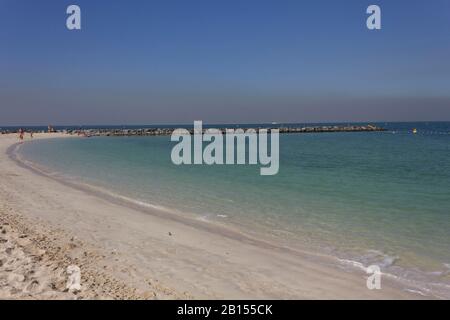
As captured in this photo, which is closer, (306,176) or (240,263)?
(240,263)

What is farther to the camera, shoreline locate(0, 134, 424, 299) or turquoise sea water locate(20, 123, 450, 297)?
turquoise sea water locate(20, 123, 450, 297)

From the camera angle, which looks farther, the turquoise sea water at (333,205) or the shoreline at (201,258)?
the turquoise sea water at (333,205)

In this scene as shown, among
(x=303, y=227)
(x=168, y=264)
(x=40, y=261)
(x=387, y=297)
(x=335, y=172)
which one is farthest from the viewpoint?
(x=335, y=172)

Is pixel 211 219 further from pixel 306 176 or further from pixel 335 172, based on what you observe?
pixel 335 172

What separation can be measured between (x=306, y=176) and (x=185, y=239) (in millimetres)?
12288

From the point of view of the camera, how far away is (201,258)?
25.2 ft

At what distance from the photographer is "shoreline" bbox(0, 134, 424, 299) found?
20.1ft

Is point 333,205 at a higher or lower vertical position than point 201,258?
higher

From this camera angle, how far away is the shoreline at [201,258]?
613 cm

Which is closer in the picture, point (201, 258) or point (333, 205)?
point (201, 258)

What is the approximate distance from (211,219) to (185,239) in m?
2.19
